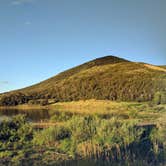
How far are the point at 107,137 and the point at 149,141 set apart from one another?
163 cm

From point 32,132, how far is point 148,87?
3517 cm

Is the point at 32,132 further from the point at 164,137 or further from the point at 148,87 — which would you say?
the point at 148,87

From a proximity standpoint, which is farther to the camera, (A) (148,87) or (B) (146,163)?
(A) (148,87)

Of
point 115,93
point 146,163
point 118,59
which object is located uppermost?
point 118,59

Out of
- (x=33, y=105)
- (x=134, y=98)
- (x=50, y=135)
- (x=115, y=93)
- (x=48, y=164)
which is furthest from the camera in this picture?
(x=33, y=105)

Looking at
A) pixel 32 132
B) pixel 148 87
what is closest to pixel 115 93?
pixel 148 87

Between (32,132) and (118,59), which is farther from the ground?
(118,59)

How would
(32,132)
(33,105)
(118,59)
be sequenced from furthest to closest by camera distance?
1. (118,59)
2. (33,105)
3. (32,132)

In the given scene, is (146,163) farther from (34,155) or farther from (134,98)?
(134,98)

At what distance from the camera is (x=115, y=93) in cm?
4919

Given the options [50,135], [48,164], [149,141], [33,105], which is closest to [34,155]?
[48,164]

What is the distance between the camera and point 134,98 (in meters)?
45.2

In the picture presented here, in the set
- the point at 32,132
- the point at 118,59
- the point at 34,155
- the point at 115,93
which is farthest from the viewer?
the point at 118,59

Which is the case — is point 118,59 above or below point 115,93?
above
